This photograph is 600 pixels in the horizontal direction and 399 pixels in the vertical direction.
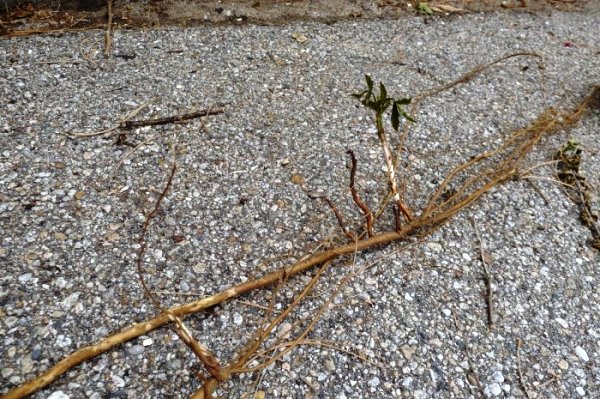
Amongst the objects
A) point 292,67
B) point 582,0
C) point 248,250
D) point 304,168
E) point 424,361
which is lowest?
point 424,361

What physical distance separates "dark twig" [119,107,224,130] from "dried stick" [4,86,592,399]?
0.83 meters

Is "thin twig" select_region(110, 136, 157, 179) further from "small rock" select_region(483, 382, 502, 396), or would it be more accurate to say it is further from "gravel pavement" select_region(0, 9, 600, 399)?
"small rock" select_region(483, 382, 502, 396)

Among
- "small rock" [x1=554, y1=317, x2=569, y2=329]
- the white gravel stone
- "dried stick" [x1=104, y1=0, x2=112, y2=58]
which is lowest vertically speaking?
the white gravel stone

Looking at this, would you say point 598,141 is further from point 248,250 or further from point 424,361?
point 248,250

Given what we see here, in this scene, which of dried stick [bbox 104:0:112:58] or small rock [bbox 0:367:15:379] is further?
dried stick [bbox 104:0:112:58]

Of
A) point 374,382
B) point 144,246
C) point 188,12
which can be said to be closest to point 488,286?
point 374,382

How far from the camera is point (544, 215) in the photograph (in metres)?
2.02

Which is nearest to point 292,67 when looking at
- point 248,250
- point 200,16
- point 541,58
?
point 200,16

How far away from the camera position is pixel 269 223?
1.79 m

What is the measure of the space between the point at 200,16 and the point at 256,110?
79 centimetres

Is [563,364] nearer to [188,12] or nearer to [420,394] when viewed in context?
[420,394]

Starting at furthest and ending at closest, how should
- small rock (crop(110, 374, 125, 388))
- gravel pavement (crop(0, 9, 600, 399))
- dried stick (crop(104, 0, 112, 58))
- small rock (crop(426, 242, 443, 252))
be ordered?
1. dried stick (crop(104, 0, 112, 58))
2. small rock (crop(426, 242, 443, 252))
3. gravel pavement (crop(0, 9, 600, 399))
4. small rock (crop(110, 374, 125, 388))

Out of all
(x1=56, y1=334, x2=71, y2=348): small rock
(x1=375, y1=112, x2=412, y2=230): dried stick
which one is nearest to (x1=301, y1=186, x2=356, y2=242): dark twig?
(x1=375, y1=112, x2=412, y2=230): dried stick

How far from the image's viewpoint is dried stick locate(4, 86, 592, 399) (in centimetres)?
130
